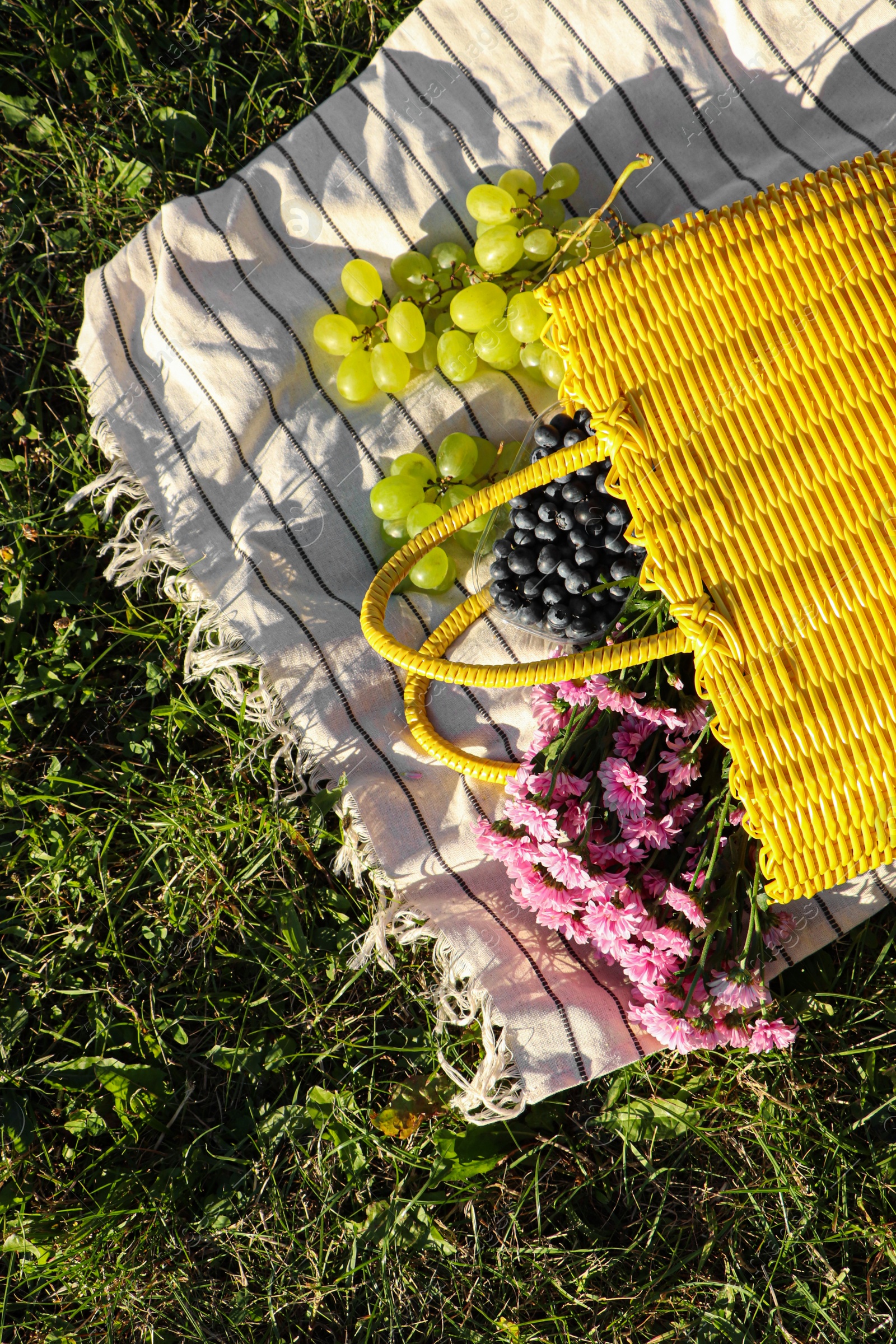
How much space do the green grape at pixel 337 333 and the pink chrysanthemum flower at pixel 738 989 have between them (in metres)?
1.09

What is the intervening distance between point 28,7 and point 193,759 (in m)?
1.42

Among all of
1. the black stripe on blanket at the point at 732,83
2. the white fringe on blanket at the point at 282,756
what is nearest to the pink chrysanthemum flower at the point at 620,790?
the white fringe on blanket at the point at 282,756

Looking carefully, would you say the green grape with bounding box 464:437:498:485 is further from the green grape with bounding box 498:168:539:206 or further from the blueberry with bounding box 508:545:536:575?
the green grape with bounding box 498:168:539:206

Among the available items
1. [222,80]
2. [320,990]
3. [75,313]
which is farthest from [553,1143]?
[222,80]

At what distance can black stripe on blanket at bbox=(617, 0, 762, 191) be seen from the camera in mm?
1498

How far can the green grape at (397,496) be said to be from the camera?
1.39m

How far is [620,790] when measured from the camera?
1.15 m

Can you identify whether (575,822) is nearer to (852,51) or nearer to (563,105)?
(563,105)

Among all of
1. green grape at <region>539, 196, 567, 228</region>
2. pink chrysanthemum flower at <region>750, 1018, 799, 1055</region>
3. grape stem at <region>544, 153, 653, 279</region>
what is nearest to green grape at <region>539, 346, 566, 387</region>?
grape stem at <region>544, 153, 653, 279</region>

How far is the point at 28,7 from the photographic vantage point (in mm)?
1678

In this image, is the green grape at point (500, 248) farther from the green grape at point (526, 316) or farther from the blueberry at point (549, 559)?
the blueberry at point (549, 559)

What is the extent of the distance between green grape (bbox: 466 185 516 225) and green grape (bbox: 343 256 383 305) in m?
0.19

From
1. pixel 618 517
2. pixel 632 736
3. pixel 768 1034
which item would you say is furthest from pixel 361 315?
pixel 768 1034

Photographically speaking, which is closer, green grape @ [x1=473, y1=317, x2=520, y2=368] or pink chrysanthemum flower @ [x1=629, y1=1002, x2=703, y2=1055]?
pink chrysanthemum flower @ [x1=629, y1=1002, x2=703, y2=1055]
